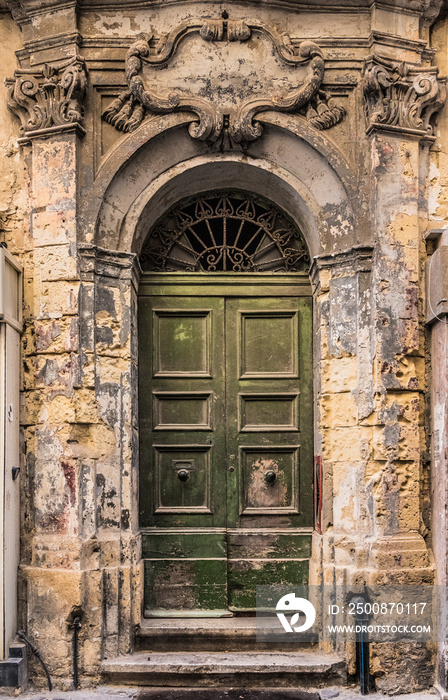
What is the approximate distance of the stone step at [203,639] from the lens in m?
5.60

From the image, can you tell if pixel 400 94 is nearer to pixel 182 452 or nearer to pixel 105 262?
pixel 105 262

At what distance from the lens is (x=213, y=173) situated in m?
6.03

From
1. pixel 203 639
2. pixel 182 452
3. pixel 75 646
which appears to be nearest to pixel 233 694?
pixel 203 639

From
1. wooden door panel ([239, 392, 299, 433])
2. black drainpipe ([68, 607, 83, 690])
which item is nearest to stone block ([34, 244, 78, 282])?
wooden door panel ([239, 392, 299, 433])

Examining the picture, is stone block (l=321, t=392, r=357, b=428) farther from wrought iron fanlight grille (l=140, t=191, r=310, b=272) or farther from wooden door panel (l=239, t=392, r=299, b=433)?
wrought iron fanlight grille (l=140, t=191, r=310, b=272)

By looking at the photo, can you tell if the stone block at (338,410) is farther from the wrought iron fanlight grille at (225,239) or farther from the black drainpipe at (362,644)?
the black drainpipe at (362,644)

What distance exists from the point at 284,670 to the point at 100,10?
528 cm

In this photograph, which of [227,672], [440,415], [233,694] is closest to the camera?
[233,694]

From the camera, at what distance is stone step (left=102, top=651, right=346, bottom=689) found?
5305 mm

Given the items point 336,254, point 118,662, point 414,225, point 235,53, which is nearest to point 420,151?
point 414,225

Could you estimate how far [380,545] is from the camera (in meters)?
5.33

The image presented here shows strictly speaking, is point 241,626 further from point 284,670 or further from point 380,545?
point 380,545

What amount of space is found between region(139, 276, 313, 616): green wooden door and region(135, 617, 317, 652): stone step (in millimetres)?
255

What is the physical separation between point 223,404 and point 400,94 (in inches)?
113
